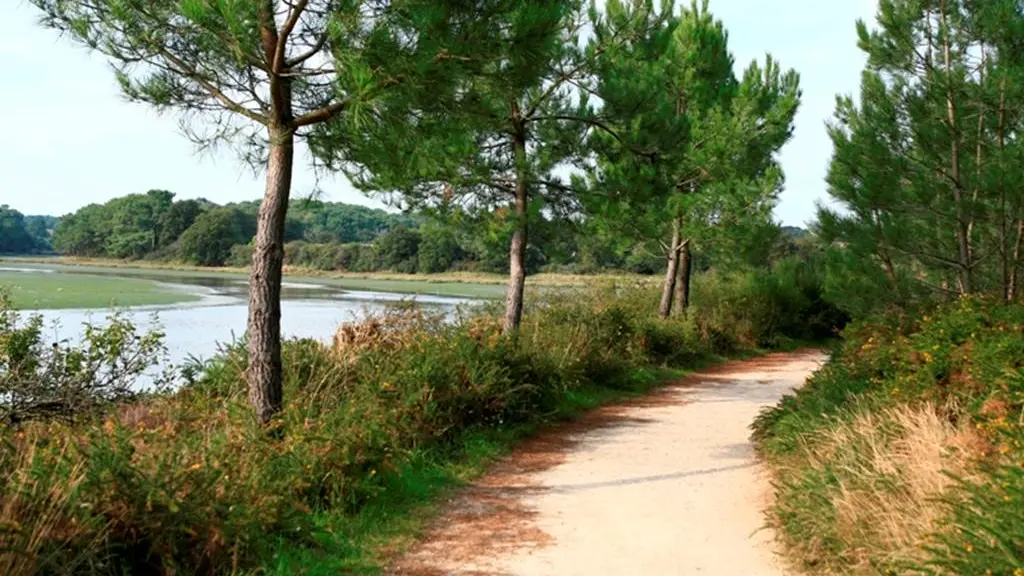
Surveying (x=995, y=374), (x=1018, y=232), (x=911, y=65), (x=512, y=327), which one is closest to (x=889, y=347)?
(x=995, y=374)

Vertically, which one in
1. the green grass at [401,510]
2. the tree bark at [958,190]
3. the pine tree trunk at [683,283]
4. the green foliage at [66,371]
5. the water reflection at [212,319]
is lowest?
the green grass at [401,510]

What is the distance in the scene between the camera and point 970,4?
32.4ft

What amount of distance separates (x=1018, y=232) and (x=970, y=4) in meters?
2.72

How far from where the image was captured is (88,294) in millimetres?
24922

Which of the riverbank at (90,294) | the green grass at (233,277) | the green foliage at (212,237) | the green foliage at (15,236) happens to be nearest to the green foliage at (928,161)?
the riverbank at (90,294)

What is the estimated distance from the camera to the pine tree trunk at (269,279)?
6449mm

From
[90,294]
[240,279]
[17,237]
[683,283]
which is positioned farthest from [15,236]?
[683,283]

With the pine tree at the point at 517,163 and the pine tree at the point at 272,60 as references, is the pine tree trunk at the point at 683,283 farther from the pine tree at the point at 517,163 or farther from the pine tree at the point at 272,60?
the pine tree at the point at 272,60

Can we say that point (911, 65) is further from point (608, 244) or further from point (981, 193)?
point (608, 244)

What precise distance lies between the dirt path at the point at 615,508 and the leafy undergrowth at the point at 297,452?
1.26 ft

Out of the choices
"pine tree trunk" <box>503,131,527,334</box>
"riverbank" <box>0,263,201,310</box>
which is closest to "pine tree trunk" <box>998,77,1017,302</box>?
"pine tree trunk" <box>503,131,527,334</box>

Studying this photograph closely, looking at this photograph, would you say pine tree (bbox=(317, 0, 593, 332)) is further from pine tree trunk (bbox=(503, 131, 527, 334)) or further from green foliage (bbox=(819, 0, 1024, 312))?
green foliage (bbox=(819, 0, 1024, 312))

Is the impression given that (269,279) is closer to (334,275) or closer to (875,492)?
(875,492)

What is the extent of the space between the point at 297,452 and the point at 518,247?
21.4 ft
